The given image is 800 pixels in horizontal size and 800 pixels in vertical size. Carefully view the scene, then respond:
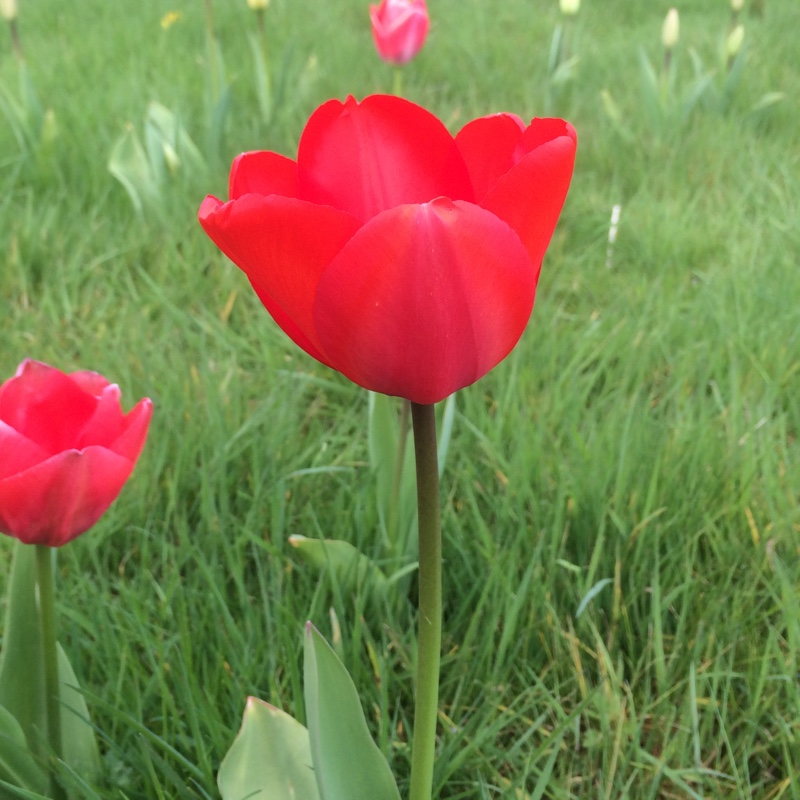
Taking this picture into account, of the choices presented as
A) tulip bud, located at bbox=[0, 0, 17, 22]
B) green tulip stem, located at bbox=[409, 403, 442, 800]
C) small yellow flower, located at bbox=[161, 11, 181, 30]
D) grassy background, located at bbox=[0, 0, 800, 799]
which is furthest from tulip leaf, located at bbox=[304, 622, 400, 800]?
small yellow flower, located at bbox=[161, 11, 181, 30]

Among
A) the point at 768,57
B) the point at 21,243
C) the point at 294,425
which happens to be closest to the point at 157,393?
the point at 294,425

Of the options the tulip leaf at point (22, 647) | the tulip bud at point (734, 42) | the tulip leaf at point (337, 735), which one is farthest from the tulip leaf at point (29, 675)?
the tulip bud at point (734, 42)

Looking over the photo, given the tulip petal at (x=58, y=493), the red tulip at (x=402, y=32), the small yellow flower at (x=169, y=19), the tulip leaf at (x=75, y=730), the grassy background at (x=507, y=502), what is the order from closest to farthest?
1. the tulip petal at (x=58, y=493)
2. the tulip leaf at (x=75, y=730)
3. the grassy background at (x=507, y=502)
4. the red tulip at (x=402, y=32)
5. the small yellow flower at (x=169, y=19)

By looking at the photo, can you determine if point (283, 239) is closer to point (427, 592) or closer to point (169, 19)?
point (427, 592)

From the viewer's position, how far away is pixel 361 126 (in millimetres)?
486

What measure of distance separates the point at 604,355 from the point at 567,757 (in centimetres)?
72

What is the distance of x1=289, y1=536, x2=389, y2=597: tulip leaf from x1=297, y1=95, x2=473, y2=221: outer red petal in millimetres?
452

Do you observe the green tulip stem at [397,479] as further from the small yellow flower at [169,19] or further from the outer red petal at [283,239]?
the small yellow flower at [169,19]

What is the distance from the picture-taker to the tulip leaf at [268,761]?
22.6 inches

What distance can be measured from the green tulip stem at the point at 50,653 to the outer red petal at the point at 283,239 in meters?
0.29

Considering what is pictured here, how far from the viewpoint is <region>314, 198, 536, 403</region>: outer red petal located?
40 cm

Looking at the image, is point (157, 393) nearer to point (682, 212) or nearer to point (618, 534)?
point (618, 534)

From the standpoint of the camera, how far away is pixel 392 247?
1.33 ft

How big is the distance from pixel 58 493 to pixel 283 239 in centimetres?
27
